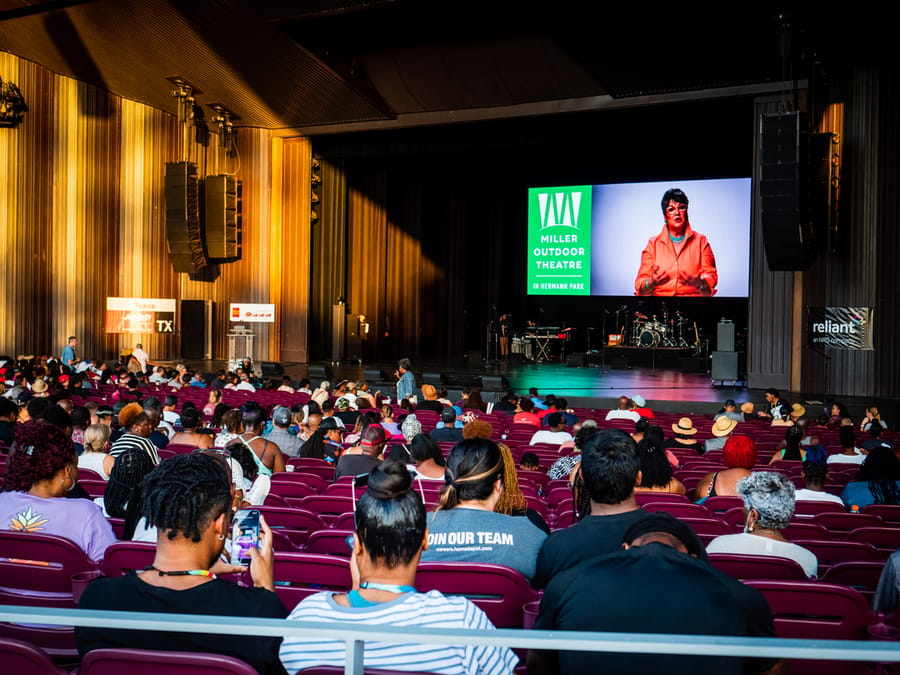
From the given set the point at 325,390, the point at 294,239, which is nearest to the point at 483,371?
the point at 294,239

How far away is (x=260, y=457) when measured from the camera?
594 centimetres

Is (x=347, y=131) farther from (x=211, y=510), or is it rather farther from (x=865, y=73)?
(x=211, y=510)

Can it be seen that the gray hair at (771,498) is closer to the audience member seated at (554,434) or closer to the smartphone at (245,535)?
the smartphone at (245,535)

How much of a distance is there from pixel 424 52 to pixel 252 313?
7692 millimetres

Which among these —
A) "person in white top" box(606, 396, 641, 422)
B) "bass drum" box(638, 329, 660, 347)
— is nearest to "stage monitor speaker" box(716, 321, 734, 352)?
"bass drum" box(638, 329, 660, 347)

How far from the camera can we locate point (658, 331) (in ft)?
75.6

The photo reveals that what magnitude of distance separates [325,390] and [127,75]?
1267cm

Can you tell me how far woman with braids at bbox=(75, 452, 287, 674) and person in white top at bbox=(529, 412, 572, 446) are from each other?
19.5ft

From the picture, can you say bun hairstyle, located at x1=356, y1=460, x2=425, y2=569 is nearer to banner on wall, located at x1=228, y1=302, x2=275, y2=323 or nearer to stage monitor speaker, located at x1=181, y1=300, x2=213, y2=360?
banner on wall, located at x1=228, y1=302, x2=275, y2=323

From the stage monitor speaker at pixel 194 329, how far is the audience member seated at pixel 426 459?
1896 centimetres

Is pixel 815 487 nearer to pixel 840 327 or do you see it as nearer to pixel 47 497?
pixel 47 497

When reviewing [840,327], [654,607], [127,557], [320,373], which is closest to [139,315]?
[320,373]

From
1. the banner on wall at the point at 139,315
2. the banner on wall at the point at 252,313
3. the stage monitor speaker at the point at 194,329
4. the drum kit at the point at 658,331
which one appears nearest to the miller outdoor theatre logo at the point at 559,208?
the drum kit at the point at 658,331

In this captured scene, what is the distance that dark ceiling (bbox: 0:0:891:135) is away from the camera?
1562cm
